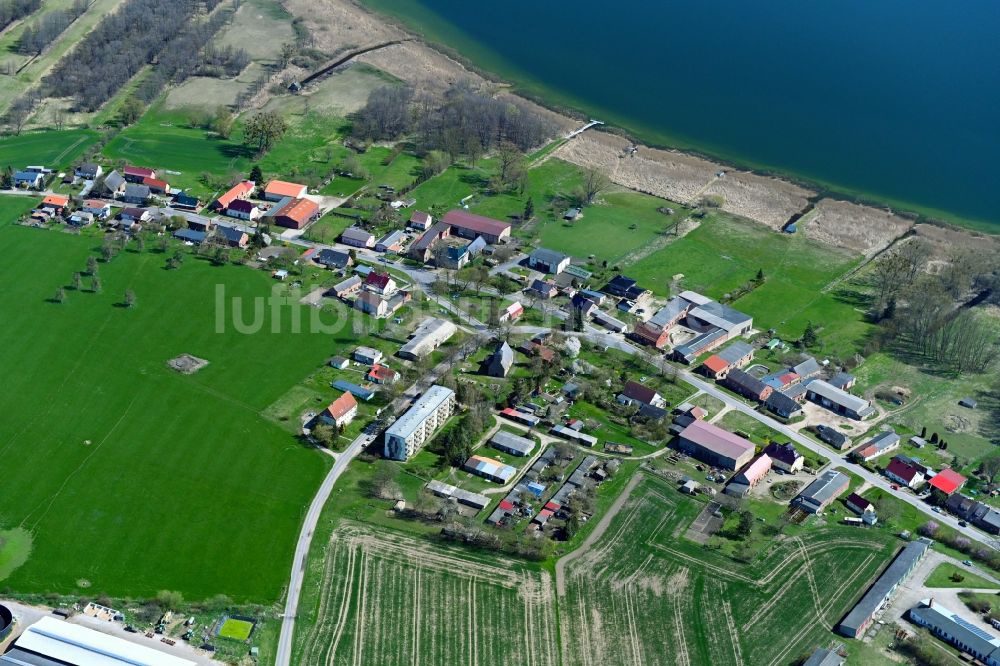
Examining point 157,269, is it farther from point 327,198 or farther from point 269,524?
point 269,524

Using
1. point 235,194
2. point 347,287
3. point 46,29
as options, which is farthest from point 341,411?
point 46,29

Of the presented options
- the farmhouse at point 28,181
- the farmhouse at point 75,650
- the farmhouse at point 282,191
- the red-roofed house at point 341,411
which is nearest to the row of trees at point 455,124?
the farmhouse at point 282,191

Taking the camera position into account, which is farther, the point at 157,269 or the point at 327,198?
the point at 327,198

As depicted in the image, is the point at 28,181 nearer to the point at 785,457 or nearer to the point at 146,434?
the point at 146,434

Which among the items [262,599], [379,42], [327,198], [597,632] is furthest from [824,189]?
[262,599]

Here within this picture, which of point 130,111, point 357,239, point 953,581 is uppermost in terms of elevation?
point 953,581

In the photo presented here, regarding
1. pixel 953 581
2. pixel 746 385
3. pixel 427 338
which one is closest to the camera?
pixel 953 581

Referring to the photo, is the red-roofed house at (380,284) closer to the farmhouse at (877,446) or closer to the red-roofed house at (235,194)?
the red-roofed house at (235,194)
